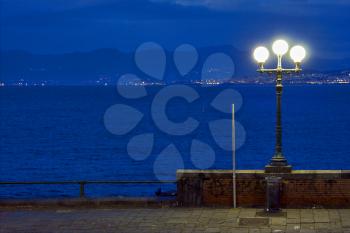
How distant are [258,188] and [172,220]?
7.76 ft

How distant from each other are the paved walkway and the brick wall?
0.33 m

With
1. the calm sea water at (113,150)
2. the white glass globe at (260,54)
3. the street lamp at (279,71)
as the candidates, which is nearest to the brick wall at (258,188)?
the street lamp at (279,71)

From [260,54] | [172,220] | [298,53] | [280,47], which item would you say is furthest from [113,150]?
[172,220]

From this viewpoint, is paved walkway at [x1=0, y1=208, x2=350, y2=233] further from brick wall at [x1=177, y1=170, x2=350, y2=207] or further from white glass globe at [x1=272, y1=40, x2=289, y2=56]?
white glass globe at [x1=272, y1=40, x2=289, y2=56]

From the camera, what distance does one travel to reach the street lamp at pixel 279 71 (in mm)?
16297

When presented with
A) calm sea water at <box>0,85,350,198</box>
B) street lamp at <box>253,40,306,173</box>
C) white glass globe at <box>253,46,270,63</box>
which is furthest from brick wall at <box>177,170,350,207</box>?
calm sea water at <box>0,85,350,198</box>

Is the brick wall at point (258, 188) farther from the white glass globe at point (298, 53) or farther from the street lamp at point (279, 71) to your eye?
the white glass globe at point (298, 53)

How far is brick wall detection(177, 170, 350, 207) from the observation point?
1585 cm

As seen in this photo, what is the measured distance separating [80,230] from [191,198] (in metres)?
3.22

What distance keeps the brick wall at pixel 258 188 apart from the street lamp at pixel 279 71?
304 mm

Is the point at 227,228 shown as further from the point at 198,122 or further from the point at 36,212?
the point at 198,122

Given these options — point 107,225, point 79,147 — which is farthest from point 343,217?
point 79,147

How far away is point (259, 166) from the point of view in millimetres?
61656

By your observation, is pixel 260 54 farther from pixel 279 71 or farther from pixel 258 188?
pixel 258 188
